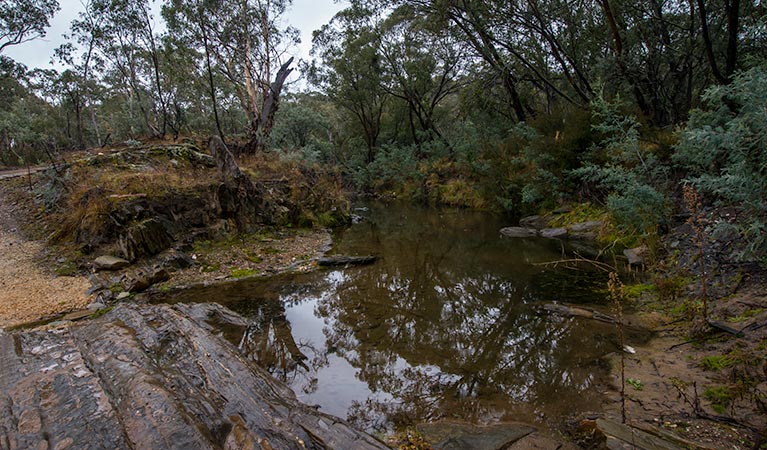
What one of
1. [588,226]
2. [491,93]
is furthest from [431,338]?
[491,93]

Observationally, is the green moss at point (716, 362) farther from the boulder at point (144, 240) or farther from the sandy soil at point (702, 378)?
the boulder at point (144, 240)

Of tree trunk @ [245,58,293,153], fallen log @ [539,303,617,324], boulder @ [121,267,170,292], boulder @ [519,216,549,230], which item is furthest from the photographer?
tree trunk @ [245,58,293,153]

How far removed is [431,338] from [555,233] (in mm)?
6843

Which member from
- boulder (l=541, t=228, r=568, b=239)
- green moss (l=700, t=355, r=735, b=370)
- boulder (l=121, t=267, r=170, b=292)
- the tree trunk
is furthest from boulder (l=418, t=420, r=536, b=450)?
the tree trunk

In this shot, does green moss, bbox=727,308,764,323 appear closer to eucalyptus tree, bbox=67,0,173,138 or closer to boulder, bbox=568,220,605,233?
boulder, bbox=568,220,605,233

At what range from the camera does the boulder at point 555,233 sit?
32.8 feet

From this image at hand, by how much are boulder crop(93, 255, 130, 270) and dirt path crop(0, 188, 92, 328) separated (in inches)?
15.4

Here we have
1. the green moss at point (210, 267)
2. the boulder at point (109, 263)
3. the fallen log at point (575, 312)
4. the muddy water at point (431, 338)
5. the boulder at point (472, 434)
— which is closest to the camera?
the boulder at point (472, 434)

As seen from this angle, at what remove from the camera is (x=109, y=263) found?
7000 mm

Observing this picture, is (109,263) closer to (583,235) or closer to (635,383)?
(635,383)

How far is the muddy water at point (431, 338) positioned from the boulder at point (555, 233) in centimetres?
146

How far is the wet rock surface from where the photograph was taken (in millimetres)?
2168

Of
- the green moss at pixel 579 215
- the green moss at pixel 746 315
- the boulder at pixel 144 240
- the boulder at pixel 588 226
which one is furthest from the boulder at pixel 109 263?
the green moss at pixel 579 215

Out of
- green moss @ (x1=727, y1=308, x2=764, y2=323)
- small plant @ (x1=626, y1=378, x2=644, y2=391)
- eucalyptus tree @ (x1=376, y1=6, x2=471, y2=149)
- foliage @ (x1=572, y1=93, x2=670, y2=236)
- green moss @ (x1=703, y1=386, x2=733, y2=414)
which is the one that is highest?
eucalyptus tree @ (x1=376, y1=6, x2=471, y2=149)
